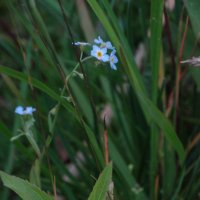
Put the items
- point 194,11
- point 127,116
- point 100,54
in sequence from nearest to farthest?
point 100,54
point 194,11
point 127,116

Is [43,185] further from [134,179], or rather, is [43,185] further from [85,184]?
[134,179]

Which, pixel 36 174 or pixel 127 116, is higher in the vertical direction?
pixel 127 116

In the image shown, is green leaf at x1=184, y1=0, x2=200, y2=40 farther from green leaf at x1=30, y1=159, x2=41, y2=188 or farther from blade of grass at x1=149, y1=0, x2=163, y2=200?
green leaf at x1=30, y1=159, x2=41, y2=188

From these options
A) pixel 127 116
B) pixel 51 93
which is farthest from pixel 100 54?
pixel 127 116

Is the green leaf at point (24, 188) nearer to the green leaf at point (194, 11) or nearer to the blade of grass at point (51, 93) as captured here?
the blade of grass at point (51, 93)

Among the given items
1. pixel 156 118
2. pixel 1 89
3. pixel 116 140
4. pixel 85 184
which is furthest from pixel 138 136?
pixel 1 89

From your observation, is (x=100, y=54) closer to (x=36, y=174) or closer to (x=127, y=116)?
(x=36, y=174)

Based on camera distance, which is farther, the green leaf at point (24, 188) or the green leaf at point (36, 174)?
the green leaf at point (36, 174)

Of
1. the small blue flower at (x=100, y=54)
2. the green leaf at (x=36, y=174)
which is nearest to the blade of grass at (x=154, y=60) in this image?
the small blue flower at (x=100, y=54)
